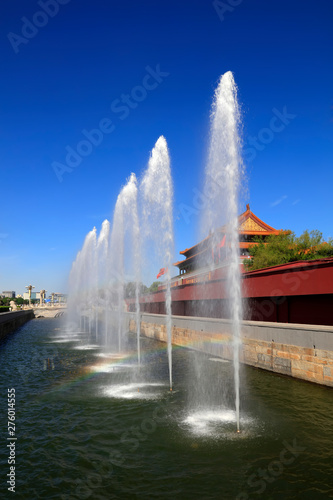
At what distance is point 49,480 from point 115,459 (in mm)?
1233

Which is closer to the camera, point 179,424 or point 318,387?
point 179,424

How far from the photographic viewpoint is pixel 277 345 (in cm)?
1416

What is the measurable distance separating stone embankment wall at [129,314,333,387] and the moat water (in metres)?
0.57

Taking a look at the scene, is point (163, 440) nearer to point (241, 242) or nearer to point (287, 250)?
point (287, 250)

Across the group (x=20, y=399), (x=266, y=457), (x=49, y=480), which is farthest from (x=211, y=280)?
(x=49, y=480)

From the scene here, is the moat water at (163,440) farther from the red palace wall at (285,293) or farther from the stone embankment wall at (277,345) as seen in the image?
the red palace wall at (285,293)

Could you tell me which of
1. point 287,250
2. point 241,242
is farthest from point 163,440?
point 241,242

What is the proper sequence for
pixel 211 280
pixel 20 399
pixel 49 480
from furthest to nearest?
pixel 211 280 < pixel 20 399 < pixel 49 480

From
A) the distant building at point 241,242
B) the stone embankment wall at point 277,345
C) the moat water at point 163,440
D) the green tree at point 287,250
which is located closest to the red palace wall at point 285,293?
the stone embankment wall at point 277,345

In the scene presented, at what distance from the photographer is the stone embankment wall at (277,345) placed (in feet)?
38.8

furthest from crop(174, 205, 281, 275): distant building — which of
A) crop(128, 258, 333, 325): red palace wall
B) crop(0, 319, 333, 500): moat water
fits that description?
crop(0, 319, 333, 500): moat water

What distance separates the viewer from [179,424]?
8.48 m

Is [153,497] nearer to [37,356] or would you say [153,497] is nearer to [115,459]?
[115,459]

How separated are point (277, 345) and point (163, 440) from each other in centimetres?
804
